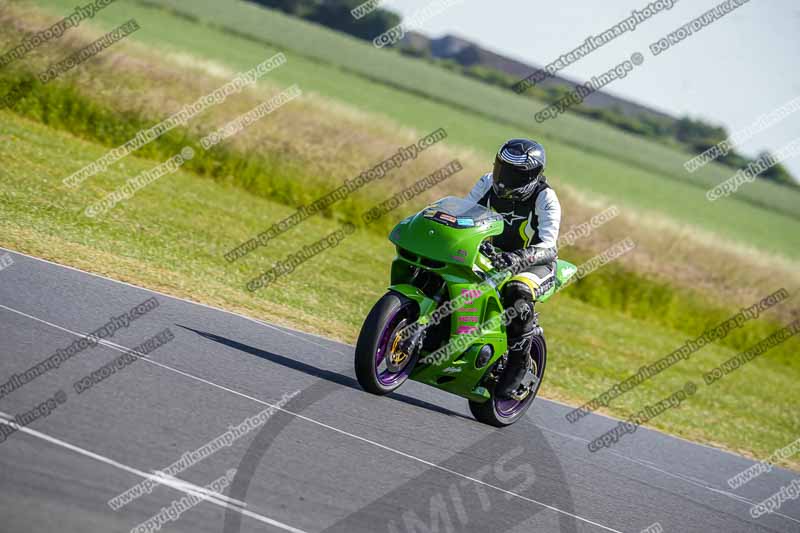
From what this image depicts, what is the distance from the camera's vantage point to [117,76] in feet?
70.2

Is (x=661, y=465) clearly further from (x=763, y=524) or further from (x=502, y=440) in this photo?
(x=502, y=440)

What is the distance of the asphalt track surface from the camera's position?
5.27 metres

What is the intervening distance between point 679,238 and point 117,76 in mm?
14232

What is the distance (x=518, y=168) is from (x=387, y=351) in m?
2.07

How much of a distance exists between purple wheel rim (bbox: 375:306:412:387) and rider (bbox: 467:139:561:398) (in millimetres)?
1032

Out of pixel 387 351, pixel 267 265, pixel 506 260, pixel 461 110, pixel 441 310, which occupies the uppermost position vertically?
pixel 506 260

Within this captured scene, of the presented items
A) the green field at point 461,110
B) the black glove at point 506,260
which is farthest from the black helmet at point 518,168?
the green field at point 461,110

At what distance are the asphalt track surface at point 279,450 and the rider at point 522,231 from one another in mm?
910

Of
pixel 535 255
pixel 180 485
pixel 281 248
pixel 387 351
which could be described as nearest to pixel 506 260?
pixel 535 255

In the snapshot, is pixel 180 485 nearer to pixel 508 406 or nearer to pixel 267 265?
pixel 508 406

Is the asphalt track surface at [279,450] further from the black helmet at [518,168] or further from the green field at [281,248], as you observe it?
the black helmet at [518,168]

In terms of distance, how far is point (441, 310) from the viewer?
8266 mm

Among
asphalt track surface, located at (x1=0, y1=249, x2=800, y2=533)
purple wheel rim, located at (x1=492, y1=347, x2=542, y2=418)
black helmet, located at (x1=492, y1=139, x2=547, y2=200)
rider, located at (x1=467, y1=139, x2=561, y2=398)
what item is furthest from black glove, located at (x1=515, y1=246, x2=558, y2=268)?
asphalt track surface, located at (x1=0, y1=249, x2=800, y2=533)

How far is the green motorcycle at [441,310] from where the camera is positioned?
8.09 m
